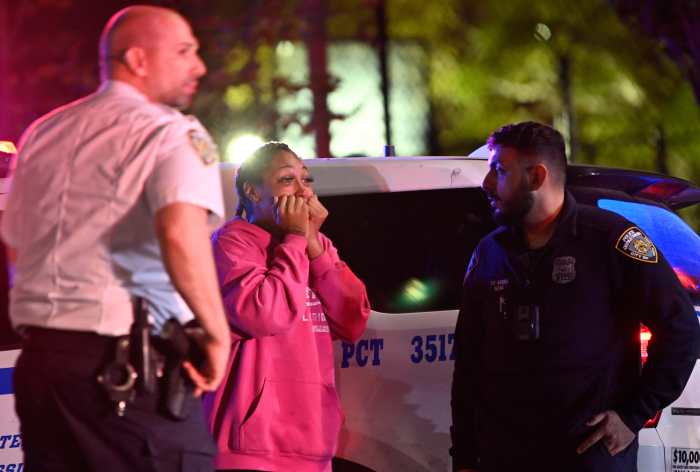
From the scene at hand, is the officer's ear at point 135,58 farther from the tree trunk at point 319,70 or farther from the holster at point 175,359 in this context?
the tree trunk at point 319,70

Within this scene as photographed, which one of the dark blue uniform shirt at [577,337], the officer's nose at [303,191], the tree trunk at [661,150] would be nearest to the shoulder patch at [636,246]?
the dark blue uniform shirt at [577,337]

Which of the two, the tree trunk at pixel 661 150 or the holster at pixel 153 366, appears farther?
the tree trunk at pixel 661 150

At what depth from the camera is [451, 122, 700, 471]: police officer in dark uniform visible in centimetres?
353

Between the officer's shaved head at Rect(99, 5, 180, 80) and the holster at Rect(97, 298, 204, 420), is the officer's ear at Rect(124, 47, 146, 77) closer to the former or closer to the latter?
the officer's shaved head at Rect(99, 5, 180, 80)

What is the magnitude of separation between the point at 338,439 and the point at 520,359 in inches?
31.8

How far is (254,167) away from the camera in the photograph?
4.07 m

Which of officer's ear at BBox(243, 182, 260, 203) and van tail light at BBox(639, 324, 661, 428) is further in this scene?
officer's ear at BBox(243, 182, 260, 203)

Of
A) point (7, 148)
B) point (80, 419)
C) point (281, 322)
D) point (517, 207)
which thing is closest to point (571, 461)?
point (517, 207)

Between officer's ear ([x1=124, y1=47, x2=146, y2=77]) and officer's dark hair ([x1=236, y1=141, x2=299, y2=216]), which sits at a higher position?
officer's ear ([x1=124, y1=47, x2=146, y2=77])

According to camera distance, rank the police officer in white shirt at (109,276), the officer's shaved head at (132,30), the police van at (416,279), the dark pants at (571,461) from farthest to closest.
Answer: the police van at (416,279)
the dark pants at (571,461)
the officer's shaved head at (132,30)
the police officer in white shirt at (109,276)

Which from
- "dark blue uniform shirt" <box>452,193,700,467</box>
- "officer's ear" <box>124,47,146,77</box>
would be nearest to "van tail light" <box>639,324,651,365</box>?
"dark blue uniform shirt" <box>452,193,700,467</box>

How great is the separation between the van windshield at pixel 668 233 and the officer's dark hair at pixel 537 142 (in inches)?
21.3

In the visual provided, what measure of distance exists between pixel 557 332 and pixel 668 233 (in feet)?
2.96

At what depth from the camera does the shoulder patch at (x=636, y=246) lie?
3.56 m
